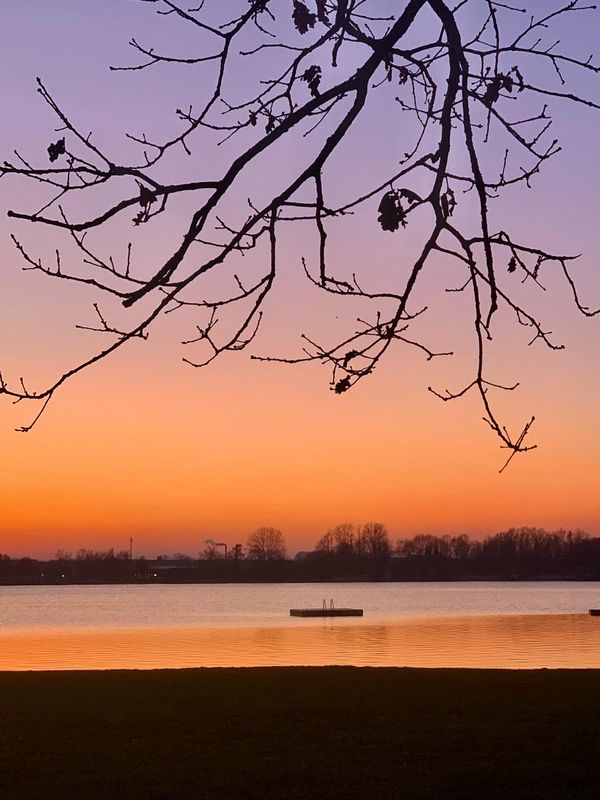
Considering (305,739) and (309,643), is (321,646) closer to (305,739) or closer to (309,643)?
(309,643)

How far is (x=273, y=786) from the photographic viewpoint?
12.1m

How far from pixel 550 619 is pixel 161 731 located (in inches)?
3426

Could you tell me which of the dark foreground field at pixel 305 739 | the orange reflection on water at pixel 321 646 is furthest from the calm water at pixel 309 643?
the dark foreground field at pixel 305 739

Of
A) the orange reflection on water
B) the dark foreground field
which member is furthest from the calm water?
the dark foreground field

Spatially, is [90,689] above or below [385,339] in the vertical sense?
below

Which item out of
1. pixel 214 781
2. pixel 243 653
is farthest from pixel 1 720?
pixel 243 653

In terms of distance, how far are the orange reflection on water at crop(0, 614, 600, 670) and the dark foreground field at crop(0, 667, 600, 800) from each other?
2374 cm

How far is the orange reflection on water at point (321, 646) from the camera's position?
1815 inches

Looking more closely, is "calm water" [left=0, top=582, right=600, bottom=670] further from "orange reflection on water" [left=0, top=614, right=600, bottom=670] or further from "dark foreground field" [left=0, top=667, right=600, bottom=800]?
"dark foreground field" [left=0, top=667, right=600, bottom=800]

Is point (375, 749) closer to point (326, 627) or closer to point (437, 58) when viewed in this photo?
point (437, 58)

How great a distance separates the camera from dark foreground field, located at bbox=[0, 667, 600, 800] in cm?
1205

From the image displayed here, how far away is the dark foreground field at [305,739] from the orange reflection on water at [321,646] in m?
23.7

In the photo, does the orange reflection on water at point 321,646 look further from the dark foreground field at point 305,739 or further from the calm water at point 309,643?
the dark foreground field at point 305,739

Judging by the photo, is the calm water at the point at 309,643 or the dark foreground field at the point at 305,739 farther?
the calm water at the point at 309,643
